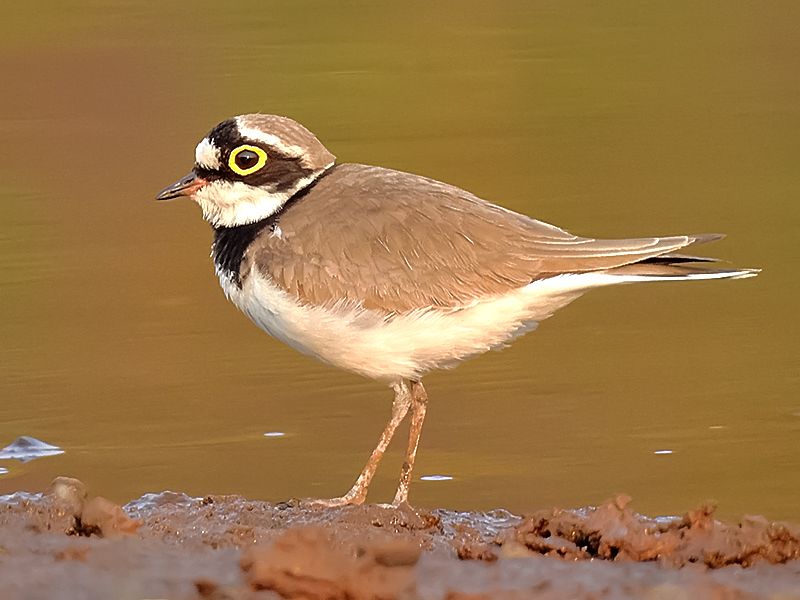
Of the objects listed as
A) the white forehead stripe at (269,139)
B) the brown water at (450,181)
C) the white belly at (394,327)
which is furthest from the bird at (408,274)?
the brown water at (450,181)

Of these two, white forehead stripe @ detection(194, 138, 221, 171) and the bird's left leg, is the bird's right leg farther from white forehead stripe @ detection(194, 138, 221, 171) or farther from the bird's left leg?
white forehead stripe @ detection(194, 138, 221, 171)

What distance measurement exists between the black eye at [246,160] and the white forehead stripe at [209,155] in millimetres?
89

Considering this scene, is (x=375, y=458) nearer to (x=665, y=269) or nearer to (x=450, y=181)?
(x=665, y=269)

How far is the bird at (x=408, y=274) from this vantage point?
681 centimetres

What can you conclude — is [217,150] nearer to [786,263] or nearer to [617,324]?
[617,324]

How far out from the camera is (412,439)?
7.04 metres

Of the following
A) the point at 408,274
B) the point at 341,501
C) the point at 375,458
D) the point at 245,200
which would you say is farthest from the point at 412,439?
the point at 245,200

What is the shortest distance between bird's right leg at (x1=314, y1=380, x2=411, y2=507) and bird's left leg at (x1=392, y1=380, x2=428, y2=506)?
0.11 feet

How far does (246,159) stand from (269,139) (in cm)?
14

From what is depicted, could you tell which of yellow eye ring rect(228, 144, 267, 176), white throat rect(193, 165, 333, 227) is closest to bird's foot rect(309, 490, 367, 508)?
white throat rect(193, 165, 333, 227)

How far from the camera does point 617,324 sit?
9.31 metres

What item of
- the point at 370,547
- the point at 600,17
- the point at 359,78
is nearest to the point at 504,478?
the point at 370,547

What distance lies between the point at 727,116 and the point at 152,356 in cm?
A: 624

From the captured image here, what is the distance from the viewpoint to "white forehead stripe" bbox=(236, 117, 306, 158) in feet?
23.7
